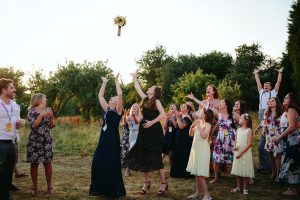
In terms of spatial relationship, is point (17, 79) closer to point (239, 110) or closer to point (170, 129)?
point (170, 129)

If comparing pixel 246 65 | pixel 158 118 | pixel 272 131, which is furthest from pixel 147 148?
pixel 246 65

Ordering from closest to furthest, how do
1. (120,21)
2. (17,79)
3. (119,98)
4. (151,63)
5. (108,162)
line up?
(119,98)
(108,162)
(120,21)
(17,79)
(151,63)

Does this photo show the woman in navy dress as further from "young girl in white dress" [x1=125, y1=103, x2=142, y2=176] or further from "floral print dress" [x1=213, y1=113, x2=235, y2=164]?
"young girl in white dress" [x1=125, y1=103, x2=142, y2=176]

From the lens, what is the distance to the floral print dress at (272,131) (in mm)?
8148

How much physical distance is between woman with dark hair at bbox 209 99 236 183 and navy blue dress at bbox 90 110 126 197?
2.74 m

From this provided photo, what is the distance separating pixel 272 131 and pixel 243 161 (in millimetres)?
1830

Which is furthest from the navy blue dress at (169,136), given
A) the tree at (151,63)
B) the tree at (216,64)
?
the tree at (151,63)

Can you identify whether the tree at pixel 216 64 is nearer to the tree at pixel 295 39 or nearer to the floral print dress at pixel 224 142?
the tree at pixel 295 39

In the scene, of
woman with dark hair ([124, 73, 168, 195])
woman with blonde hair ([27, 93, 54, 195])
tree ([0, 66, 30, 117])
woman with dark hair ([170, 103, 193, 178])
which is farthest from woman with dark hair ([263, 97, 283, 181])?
tree ([0, 66, 30, 117])

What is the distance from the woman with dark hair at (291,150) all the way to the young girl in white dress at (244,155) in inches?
24.1

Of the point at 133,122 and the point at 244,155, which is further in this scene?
the point at 133,122

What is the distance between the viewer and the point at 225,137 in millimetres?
7879

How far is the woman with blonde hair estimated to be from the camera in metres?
6.36

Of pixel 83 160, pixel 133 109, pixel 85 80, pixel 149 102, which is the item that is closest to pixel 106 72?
pixel 85 80
